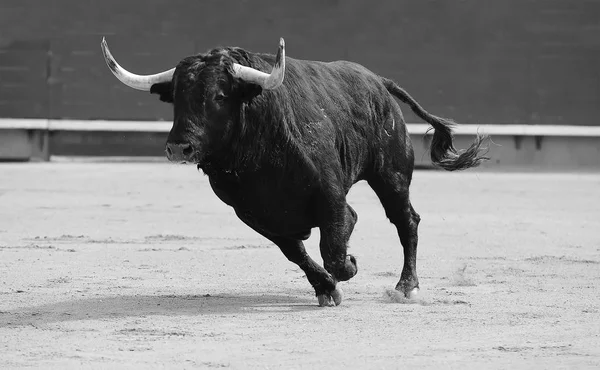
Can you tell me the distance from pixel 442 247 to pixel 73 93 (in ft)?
17.0

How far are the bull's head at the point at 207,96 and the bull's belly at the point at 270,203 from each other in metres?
0.22

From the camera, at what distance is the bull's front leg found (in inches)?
163

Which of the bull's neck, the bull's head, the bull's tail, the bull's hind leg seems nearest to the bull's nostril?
the bull's head

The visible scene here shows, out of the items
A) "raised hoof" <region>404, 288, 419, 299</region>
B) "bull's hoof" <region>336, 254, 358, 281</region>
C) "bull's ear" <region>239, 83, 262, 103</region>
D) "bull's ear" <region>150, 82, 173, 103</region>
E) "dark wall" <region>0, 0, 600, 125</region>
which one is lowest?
"dark wall" <region>0, 0, 600, 125</region>

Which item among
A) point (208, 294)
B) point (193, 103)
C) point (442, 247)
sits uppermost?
point (193, 103)

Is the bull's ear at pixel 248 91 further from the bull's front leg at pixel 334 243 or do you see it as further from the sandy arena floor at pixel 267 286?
the sandy arena floor at pixel 267 286

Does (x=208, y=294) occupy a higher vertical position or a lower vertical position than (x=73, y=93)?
higher

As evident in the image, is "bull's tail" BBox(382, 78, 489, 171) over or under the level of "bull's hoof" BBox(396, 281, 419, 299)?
over

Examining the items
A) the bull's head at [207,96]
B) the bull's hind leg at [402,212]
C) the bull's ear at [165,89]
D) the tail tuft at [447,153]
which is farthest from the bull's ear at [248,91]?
the tail tuft at [447,153]

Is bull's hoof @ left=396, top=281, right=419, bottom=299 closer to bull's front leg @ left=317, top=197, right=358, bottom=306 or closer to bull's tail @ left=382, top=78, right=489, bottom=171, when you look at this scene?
bull's front leg @ left=317, top=197, right=358, bottom=306

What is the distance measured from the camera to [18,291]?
4461 mm

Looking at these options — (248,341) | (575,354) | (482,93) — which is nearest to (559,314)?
(575,354)

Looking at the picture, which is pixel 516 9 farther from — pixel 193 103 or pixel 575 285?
pixel 193 103

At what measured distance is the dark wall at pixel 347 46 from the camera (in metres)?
10.6
